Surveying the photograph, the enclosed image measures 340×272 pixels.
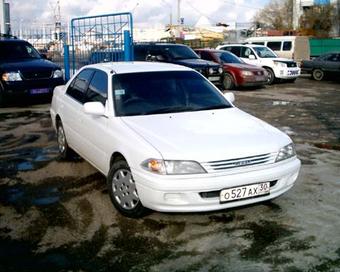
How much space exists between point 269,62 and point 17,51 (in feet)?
34.6

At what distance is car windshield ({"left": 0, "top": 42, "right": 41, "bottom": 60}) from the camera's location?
1280 centimetres

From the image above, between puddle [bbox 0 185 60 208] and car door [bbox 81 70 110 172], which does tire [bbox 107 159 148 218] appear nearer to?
car door [bbox 81 70 110 172]

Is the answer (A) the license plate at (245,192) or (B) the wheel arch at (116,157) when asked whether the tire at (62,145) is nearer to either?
(B) the wheel arch at (116,157)

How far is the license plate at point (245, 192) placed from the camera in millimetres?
4113

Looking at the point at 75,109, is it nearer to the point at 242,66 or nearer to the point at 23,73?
the point at 23,73

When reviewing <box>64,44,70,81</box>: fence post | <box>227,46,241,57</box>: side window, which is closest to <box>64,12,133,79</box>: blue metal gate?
<box>64,44,70,81</box>: fence post

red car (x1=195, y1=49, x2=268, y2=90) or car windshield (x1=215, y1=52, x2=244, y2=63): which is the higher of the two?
car windshield (x1=215, y1=52, x2=244, y2=63)

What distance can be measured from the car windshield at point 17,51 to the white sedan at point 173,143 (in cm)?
772

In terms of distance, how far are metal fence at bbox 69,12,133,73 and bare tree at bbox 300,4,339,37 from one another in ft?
126

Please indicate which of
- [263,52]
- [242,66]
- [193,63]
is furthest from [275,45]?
[193,63]

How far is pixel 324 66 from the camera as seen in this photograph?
21172 mm

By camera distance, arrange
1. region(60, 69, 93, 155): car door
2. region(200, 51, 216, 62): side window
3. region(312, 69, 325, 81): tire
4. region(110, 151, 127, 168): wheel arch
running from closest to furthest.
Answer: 1. region(110, 151, 127, 168): wheel arch
2. region(60, 69, 93, 155): car door
3. region(200, 51, 216, 62): side window
4. region(312, 69, 325, 81): tire

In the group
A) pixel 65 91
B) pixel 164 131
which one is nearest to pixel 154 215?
pixel 164 131

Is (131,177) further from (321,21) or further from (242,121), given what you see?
(321,21)
